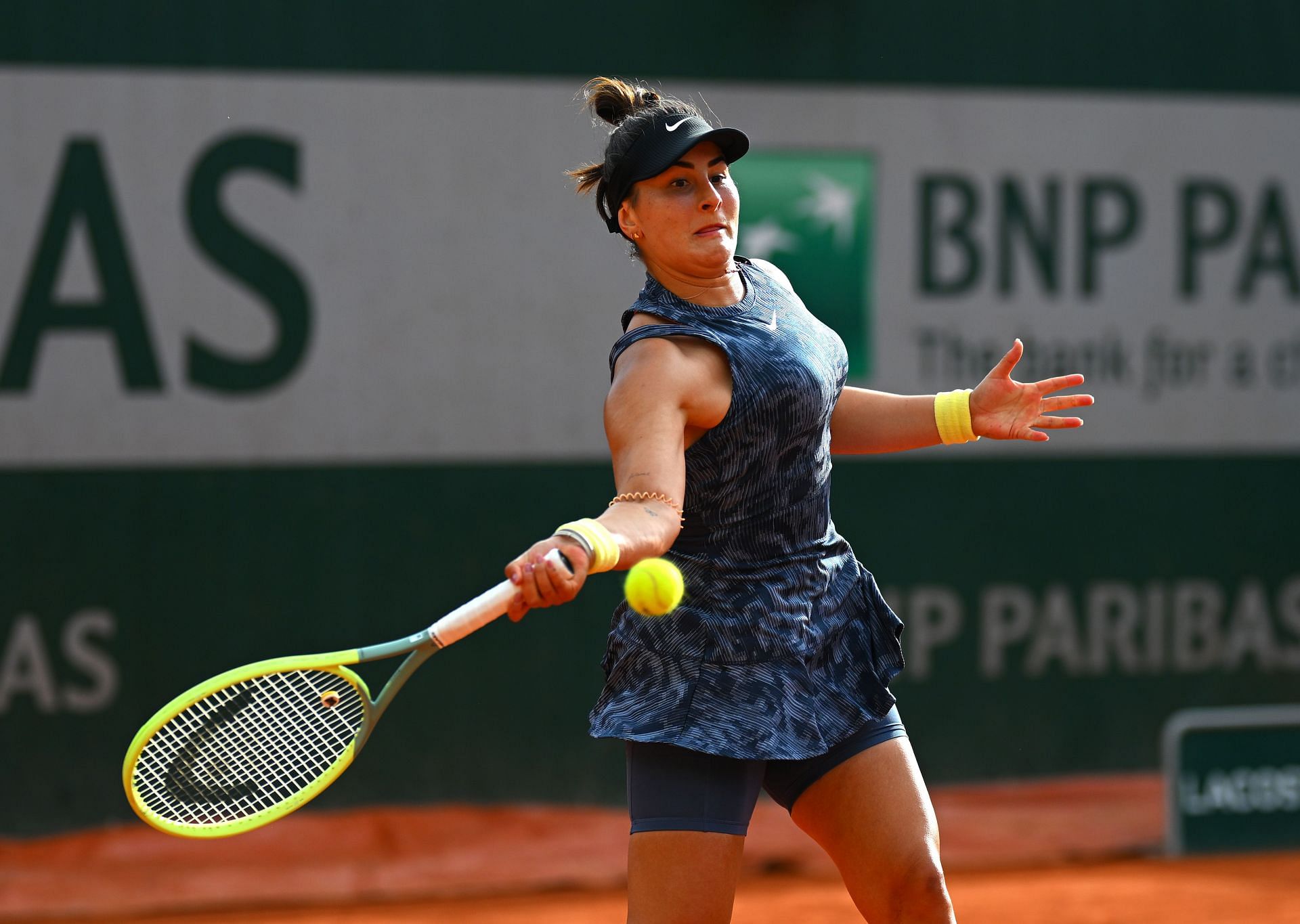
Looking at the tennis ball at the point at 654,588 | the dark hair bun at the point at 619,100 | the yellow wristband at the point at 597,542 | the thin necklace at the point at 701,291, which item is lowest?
the tennis ball at the point at 654,588

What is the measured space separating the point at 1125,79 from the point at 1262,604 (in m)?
1.71

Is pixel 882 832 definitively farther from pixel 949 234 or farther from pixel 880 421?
pixel 949 234

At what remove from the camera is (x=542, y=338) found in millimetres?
4805

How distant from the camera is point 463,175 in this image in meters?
4.74

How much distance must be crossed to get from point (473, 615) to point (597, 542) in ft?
0.68

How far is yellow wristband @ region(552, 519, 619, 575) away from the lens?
2.02m

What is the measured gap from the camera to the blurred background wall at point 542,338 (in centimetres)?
454

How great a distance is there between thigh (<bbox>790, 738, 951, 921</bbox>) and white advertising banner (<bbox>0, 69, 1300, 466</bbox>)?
8.40 feet

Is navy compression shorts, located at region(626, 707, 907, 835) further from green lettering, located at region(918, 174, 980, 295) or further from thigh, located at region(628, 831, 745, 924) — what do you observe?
green lettering, located at region(918, 174, 980, 295)

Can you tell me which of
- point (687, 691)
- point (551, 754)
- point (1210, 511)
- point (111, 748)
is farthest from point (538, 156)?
point (687, 691)

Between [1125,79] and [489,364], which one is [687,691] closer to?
[489,364]

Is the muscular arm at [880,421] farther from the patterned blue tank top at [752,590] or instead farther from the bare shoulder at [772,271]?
the patterned blue tank top at [752,590]

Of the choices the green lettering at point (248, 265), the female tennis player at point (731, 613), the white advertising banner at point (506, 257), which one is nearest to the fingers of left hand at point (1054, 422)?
the female tennis player at point (731, 613)

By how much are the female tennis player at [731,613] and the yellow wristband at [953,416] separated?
25 centimetres
